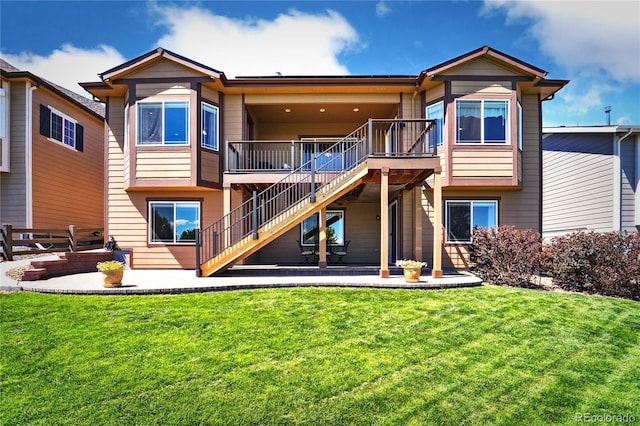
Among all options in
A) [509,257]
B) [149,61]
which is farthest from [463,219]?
[149,61]

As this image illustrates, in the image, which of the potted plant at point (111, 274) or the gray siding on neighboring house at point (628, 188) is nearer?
the potted plant at point (111, 274)

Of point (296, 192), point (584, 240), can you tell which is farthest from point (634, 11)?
point (296, 192)

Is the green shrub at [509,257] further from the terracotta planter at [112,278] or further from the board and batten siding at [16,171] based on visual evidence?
the board and batten siding at [16,171]

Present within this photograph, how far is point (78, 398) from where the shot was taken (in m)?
3.80

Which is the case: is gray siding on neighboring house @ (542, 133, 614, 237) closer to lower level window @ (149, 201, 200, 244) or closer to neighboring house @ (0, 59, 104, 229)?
lower level window @ (149, 201, 200, 244)

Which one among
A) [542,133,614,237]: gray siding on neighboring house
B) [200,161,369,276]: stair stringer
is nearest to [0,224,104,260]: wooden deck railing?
[200,161,369,276]: stair stringer

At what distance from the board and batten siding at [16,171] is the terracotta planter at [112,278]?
7308mm

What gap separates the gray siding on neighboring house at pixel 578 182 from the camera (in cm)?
1292

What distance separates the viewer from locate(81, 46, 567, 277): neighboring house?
1123 cm

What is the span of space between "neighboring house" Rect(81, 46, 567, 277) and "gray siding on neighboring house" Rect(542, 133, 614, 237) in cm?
304

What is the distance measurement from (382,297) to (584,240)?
5.65 metres

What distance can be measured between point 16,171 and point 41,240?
391cm

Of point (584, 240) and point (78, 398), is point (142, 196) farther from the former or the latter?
point (584, 240)

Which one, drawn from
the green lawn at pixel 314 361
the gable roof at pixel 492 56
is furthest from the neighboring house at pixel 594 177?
the green lawn at pixel 314 361
